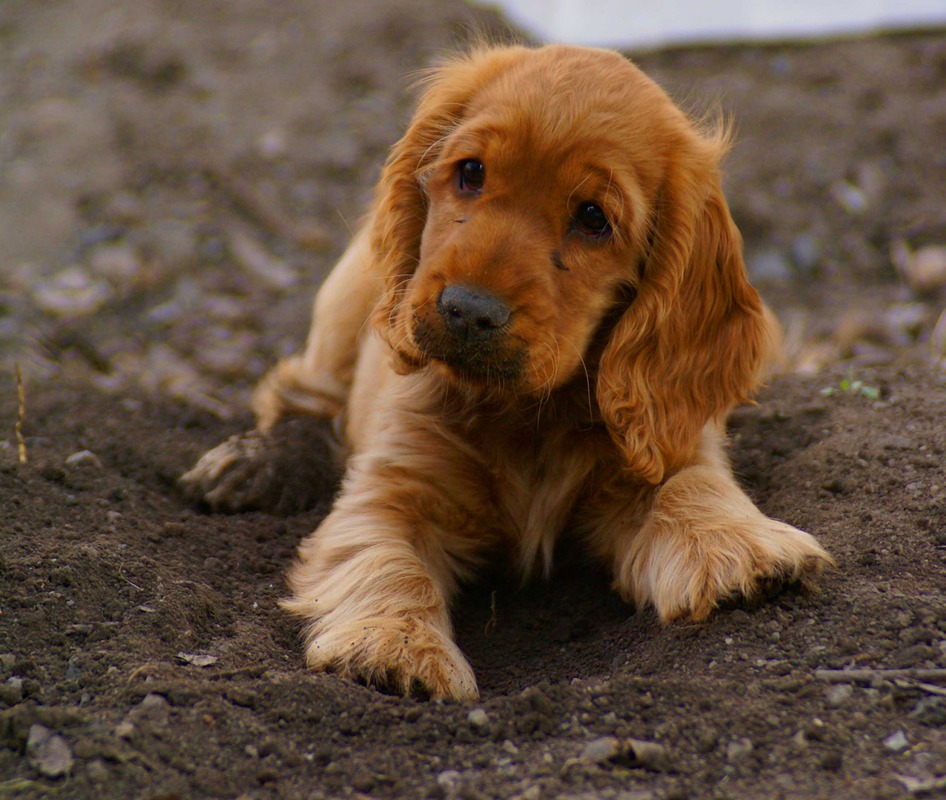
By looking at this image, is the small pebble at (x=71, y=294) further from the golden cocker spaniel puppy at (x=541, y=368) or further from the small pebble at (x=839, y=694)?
the small pebble at (x=839, y=694)

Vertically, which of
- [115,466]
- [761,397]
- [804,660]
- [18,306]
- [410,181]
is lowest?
[18,306]

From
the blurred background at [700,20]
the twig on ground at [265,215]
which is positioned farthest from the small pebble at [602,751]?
the blurred background at [700,20]

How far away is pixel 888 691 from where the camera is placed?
2871mm

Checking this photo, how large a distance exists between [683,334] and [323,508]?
175 centimetres

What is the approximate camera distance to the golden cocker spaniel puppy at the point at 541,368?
3414mm

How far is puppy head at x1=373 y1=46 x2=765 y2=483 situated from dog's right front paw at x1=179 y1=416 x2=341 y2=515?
962 millimetres

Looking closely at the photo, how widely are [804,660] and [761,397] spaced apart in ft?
7.77

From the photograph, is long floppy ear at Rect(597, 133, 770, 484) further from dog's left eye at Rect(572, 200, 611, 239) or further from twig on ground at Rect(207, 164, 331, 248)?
twig on ground at Rect(207, 164, 331, 248)

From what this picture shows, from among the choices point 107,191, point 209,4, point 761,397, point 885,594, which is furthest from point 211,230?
point 885,594

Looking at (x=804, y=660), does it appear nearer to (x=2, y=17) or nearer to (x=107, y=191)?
(x=107, y=191)

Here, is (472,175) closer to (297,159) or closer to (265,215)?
A: (265,215)

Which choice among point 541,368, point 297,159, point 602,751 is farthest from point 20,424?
point 297,159

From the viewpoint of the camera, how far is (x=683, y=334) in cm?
400

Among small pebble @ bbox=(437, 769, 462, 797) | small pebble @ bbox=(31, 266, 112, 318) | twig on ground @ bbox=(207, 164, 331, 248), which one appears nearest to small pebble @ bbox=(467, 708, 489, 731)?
small pebble @ bbox=(437, 769, 462, 797)
